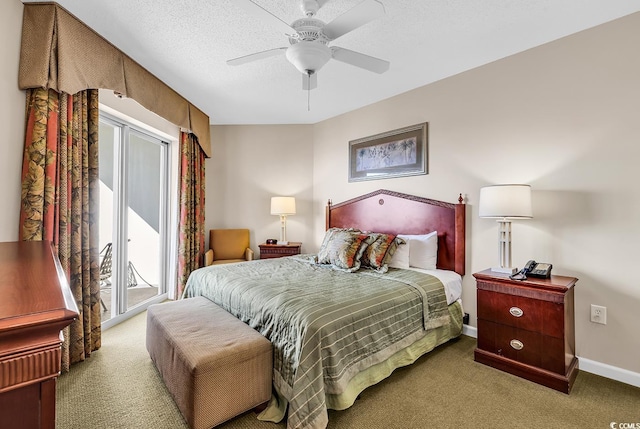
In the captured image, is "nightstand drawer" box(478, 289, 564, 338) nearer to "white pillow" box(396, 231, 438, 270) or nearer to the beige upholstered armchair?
"white pillow" box(396, 231, 438, 270)

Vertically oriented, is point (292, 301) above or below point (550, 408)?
above

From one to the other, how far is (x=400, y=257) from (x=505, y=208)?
1.08 m

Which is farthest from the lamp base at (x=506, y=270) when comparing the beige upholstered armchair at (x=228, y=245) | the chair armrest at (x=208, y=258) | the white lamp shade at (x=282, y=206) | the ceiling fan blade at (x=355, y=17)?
the chair armrest at (x=208, y=258)

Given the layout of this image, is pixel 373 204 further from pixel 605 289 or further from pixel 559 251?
pixel 605 289

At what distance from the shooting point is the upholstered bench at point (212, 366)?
1.61m

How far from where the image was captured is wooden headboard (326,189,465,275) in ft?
10.0

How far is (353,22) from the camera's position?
1.83 meters

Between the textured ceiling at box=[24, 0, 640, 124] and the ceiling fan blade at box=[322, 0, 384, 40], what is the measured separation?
0.32 metres

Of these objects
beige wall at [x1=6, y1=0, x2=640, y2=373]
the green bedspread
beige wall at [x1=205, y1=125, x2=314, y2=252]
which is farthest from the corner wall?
beige wall at [x1=205, y1=125, x2=314, y2=252]

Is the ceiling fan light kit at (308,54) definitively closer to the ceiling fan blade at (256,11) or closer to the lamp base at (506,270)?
the ceiling fan blade at (256,11)

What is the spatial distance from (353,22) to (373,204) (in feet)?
7.71

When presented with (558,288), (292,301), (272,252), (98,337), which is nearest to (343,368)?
(292,301)

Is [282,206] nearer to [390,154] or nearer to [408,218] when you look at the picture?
[390,154]

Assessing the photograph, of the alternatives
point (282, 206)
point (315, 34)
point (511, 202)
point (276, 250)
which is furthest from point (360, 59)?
point (276, 250)
